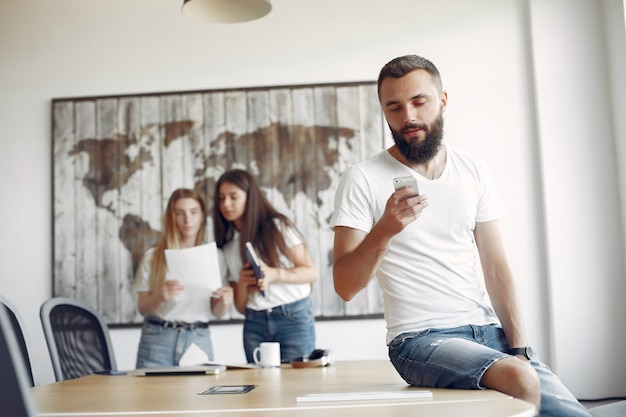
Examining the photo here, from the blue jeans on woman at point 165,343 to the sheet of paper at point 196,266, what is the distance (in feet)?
0.75

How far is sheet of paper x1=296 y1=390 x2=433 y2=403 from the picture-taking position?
147 centimetres

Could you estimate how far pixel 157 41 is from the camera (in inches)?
178

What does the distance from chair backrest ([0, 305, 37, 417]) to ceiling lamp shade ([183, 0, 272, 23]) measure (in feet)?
7.96

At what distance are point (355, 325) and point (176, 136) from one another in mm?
1560

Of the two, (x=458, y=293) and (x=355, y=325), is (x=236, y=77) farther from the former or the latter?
(x=458, y=293)

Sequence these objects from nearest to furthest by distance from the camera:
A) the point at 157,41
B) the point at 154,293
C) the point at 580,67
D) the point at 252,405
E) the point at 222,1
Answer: the point at 252,405, the point at 222,1, the point at 154,293, the point at 580,67, the point at 157,41

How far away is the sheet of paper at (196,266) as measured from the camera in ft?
10.9

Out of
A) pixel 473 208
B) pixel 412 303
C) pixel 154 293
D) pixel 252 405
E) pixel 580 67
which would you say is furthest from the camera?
pixel 580 67

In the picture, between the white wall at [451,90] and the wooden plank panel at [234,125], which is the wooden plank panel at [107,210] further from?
the wooden plank panel at [234,125]

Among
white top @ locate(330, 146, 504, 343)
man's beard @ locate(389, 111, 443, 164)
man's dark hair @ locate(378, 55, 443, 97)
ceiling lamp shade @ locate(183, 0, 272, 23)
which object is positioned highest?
ceiling lamp shade @ locate(183, 0, 272, 23)

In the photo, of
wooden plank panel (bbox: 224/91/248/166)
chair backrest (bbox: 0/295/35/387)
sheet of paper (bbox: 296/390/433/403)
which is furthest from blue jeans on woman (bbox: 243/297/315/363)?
sheet of paper (bbox: 296/390/433/403)

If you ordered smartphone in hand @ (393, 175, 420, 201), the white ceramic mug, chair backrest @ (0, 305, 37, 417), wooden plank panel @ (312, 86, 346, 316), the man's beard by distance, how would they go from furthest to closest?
1. wooden plank panel @ (312, 86, 346, 316)
2. the white ceramic mug
3. the man's beard
4. smartphone in hand @ (393, 175, 420, 201)
5. chair backrest @ (0, 305, 37, 417)

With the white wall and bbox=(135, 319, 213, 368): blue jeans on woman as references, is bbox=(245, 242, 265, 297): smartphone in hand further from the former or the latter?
the white wall

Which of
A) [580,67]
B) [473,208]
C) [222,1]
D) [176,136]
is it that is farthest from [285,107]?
[473,208]
